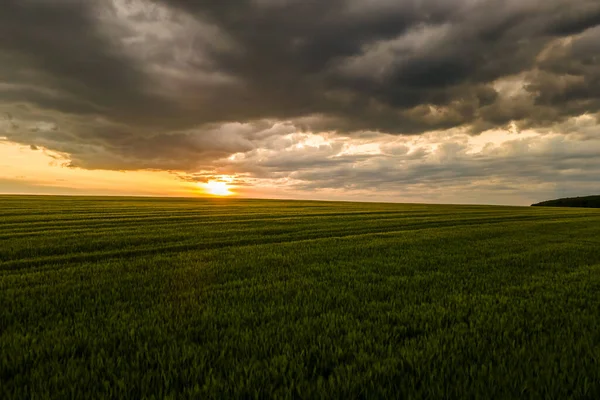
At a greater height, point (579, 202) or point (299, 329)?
point (579, 202)

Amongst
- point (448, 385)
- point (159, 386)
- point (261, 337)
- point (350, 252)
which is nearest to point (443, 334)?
point (448, 385)

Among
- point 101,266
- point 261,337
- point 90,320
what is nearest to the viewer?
point 261,337

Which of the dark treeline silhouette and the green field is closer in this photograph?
the green field

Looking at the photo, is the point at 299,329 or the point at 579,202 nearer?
the point at 299,329

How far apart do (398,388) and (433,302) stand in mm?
3963

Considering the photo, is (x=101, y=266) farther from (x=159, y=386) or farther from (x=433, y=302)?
(x=433, y=302)

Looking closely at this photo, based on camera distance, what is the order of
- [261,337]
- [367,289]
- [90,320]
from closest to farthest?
[261,337]
[90,320]
[367,289]

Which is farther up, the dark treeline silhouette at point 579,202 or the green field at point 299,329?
the dark treeline silhouette at point 579,202

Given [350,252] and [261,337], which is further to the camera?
[350,252]

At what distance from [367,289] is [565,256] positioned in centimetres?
1116

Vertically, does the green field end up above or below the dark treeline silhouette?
below

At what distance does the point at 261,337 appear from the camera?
5.62m

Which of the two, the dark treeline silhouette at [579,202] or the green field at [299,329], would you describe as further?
the dark treeline silhouette at [579,202]

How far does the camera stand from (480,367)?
4.74 m
